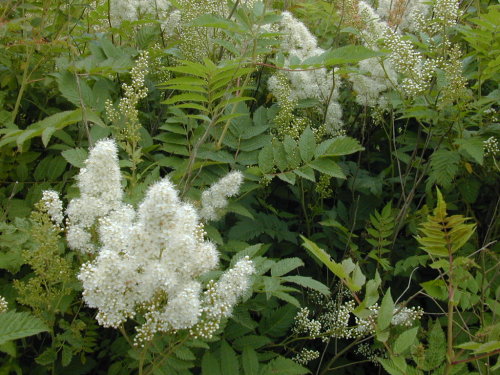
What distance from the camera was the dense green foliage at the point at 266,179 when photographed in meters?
1.39

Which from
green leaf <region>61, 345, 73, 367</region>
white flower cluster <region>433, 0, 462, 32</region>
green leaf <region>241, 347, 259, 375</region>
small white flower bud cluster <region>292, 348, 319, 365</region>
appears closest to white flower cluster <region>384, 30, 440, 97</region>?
white flower cluster <region>433, 0, 462, 32</region>

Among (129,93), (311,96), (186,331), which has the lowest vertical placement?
(186,331)

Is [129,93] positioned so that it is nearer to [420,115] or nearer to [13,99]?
[13,99]

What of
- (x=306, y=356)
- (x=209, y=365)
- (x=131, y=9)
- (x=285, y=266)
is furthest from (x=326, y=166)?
(x=131, y=9)

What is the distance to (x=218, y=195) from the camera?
1610mm

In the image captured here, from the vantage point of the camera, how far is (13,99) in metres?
2.11

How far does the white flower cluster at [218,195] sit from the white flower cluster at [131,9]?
1.24 meters

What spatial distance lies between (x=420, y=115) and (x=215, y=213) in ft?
2.80

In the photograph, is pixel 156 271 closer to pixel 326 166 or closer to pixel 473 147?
pixel 326 166

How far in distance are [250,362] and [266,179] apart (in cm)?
66

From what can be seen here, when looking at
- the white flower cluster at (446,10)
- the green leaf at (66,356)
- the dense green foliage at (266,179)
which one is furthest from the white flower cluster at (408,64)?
the green leaf at (66,356)

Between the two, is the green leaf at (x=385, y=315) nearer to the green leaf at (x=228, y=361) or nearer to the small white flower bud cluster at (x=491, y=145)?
the green leaf at (x=228, y=361)

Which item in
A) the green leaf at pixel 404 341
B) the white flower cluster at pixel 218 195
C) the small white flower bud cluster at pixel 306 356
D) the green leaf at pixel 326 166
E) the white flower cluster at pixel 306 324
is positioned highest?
the green leaf at pixel 326 166

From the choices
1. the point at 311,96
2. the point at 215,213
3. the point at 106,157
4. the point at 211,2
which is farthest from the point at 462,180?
the point at 106,157
